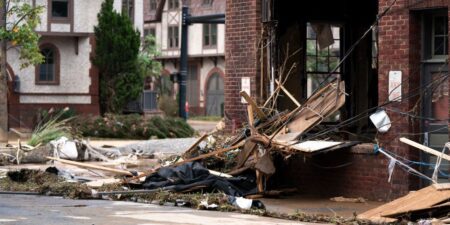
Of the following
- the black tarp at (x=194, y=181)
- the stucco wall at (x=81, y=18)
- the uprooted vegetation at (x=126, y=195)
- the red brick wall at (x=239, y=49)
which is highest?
the stucco wall at (x=81, y=18)

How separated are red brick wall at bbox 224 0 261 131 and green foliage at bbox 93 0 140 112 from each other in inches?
989

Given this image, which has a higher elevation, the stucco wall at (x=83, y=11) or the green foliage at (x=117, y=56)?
the stucco wall at (x=83, y=11)

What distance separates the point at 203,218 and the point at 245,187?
3.18 m

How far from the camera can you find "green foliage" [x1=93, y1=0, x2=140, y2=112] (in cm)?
4394

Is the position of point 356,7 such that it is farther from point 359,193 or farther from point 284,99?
point 359,193

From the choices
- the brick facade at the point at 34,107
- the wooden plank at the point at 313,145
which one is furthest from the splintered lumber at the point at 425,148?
the brick facade at the point at 34,107

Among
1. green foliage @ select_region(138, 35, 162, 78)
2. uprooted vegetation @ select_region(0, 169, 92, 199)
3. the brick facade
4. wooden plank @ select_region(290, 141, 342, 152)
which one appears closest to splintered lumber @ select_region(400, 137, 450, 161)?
wooden plank @ select_region(290, 141, 342, 152)

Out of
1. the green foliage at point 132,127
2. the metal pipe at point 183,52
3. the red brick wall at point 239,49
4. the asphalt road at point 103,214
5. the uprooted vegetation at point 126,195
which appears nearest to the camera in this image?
the asphalt road at point 103,214

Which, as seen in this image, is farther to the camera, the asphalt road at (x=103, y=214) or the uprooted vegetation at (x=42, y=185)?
the uprooted vegetation at (x=42, y=185)

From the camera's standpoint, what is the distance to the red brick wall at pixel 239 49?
731 inches

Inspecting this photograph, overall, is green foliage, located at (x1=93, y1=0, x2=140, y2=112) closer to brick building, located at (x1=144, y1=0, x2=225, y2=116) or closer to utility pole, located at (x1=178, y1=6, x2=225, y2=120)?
utility pole, located at (x1=178, y1=6, x2=225, y2=120)

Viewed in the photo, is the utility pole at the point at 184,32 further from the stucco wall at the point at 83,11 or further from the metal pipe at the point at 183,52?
the stucco wall at the point at 83,11

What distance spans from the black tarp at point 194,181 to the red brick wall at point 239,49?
221 centimetres

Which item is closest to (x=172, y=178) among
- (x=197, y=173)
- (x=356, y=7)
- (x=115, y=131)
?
(x=197, y=173)
